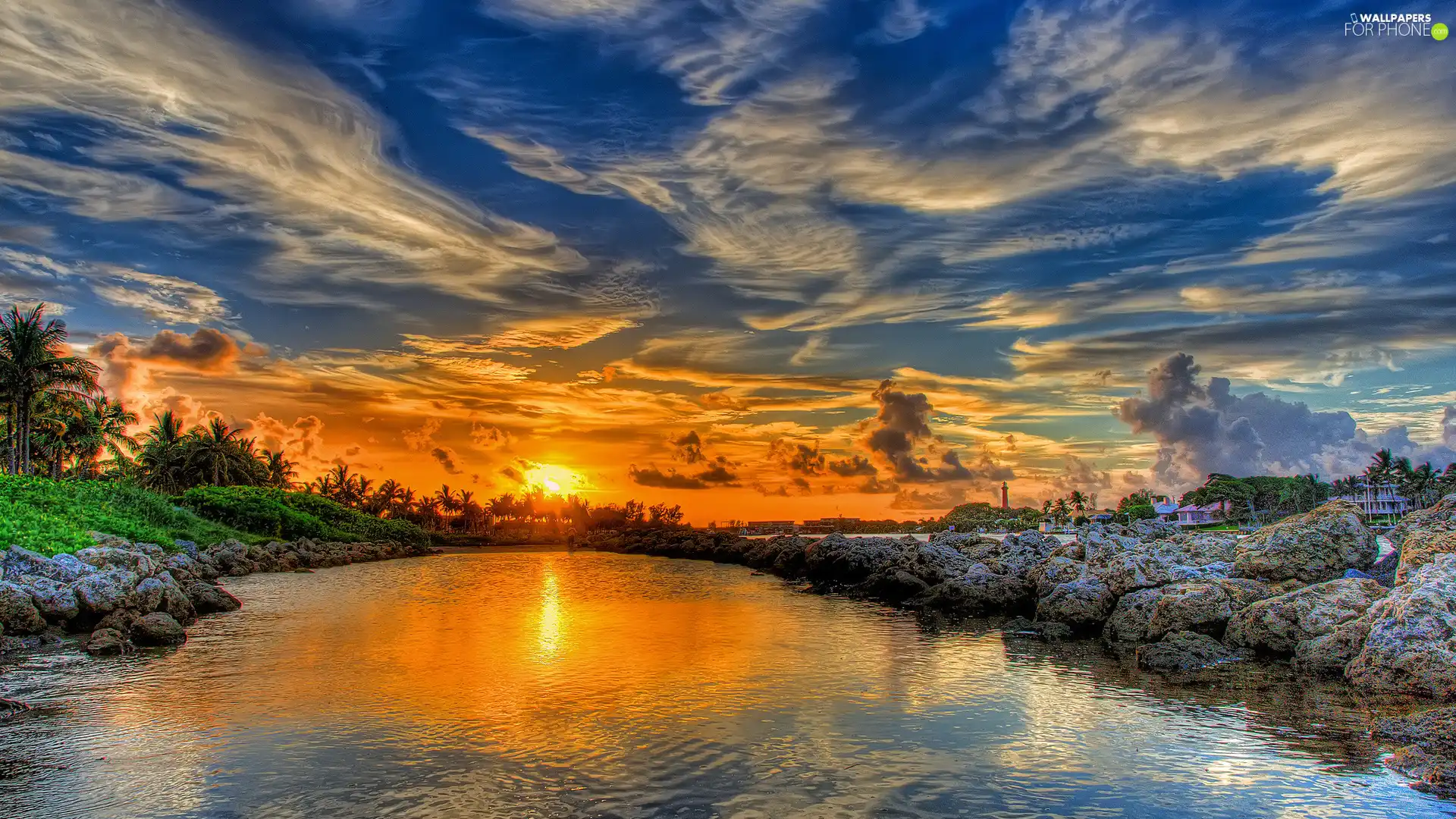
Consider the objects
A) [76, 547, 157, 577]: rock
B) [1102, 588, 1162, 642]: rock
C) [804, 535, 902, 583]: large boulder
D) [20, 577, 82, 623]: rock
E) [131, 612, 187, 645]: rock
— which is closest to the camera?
[1102, 588, 1162, 642]: rock

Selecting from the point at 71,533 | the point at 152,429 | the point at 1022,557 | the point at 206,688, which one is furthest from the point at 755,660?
the point at 152,429

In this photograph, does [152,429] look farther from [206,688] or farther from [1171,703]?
[1171,703]

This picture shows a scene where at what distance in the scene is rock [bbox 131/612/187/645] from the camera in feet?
84.3

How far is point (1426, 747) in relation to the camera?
44.6 feet

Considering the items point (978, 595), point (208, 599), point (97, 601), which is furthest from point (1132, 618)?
point (208, 599)

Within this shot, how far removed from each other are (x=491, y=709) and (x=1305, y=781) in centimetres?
1507

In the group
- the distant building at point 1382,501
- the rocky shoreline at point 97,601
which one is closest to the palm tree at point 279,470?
the rocky shoreline at point 97,601

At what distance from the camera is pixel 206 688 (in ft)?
65.2

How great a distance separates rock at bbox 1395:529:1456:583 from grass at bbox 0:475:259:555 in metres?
46.0

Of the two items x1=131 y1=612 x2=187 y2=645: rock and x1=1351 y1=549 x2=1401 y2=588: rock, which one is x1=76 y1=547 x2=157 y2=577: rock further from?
x1=1351 y1=549 x2=1401 y2=588: rock

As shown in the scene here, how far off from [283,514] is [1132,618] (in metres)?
79.0

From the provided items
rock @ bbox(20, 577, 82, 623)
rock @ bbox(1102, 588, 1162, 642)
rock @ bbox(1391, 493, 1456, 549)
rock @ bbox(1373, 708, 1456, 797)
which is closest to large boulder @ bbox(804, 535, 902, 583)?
rock @ bbox(1102, 588, 1162, 642)

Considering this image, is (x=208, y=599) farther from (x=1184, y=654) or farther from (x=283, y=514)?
(x=283, y=514)

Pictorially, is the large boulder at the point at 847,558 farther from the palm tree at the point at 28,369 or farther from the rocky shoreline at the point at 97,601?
the palm tree at the point at 28,369
